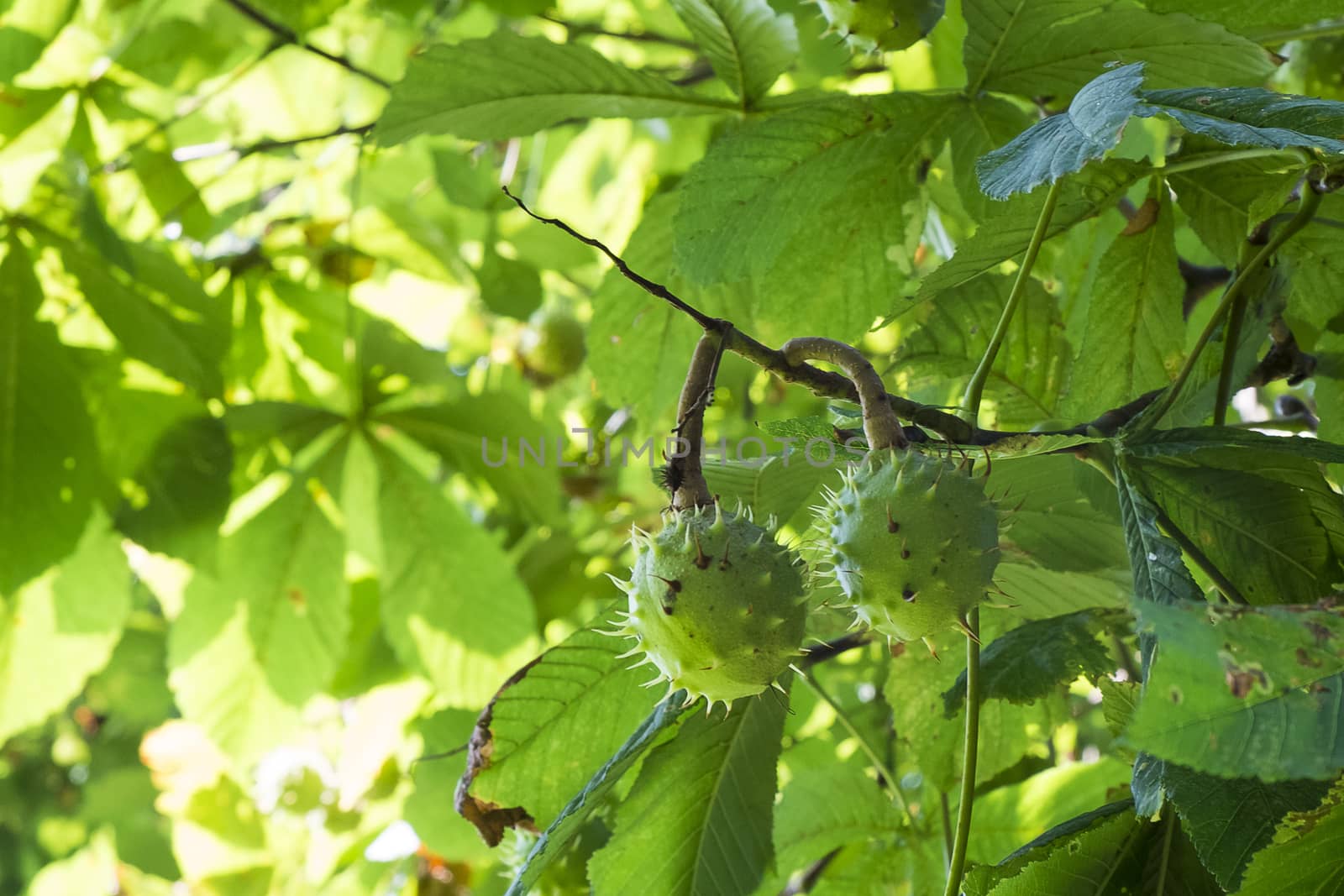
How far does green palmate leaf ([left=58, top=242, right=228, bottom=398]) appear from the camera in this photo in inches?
65.2

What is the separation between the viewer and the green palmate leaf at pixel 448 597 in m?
1.78

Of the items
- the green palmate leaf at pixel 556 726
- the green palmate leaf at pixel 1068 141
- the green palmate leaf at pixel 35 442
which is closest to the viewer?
the green palmate leaf at pixel 1068 141

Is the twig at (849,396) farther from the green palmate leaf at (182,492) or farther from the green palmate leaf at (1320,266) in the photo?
the green palmate leaf at (182,492)

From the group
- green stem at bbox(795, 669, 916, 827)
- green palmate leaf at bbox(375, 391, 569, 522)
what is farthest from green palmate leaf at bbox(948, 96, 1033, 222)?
green palmate leaf at bbox(375, 391, 569, 522)

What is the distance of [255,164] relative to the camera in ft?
8.02

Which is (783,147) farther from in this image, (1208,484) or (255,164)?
(255,164)

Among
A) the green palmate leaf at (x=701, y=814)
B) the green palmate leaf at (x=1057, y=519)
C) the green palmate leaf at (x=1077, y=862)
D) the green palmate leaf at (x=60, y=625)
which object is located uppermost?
the green palmate leaf at (x=1057, y=519)

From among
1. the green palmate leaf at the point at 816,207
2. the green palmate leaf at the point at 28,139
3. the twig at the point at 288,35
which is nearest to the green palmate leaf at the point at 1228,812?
the green palmate leaf at the point at 816,207

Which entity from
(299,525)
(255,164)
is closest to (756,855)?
(299,525)

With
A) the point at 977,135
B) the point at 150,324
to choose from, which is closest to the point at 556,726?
the point at 977,135

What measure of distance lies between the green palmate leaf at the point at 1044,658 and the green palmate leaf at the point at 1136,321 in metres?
0.23

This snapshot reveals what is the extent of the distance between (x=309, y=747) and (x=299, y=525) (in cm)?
115

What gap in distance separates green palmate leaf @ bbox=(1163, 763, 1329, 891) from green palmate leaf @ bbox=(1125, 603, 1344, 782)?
0.40 feet

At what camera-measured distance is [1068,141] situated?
624 millimetres
